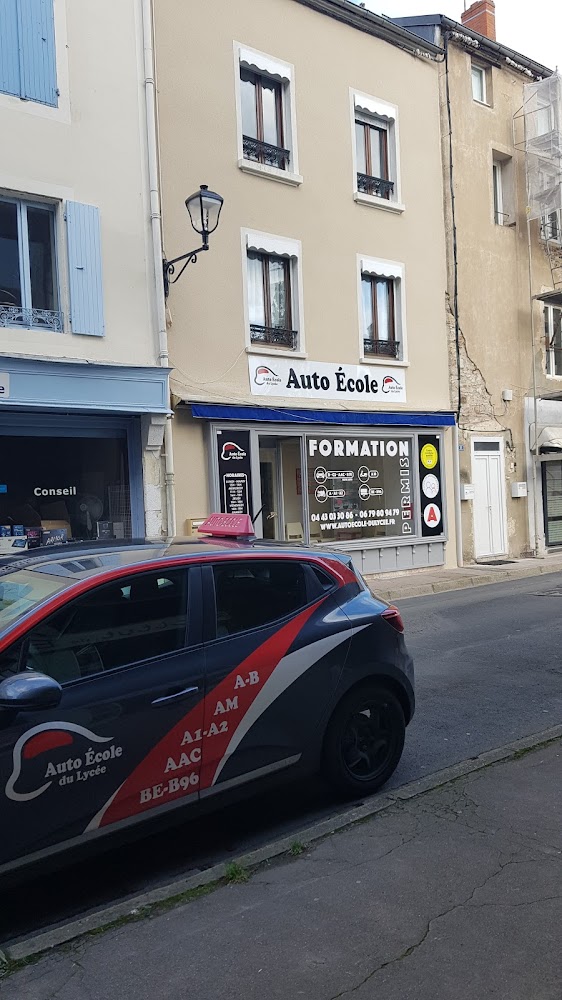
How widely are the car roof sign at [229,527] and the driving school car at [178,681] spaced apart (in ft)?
0.12

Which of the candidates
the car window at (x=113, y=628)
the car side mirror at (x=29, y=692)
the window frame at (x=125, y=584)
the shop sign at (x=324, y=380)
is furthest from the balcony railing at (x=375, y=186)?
the car side mirror at (x=29, y=692)

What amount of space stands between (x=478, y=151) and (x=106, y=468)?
11.7m

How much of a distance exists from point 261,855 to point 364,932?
2.58ft

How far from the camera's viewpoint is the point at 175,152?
1327 centimetres

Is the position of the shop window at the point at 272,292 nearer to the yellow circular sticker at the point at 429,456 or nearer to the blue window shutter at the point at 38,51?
the yellow circular sticker at the point at 429,456

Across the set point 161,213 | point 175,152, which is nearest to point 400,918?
point 161,213

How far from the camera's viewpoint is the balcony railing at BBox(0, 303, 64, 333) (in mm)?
11094

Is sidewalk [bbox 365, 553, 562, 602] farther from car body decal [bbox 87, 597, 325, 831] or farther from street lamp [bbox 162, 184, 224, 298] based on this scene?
car body decal [bbox 87, 597, 325, 831]

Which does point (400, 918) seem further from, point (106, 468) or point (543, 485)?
point (543, 485)

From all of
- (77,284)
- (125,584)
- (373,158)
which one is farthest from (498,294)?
(125,584)

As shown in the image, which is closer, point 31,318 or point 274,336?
point 31,318

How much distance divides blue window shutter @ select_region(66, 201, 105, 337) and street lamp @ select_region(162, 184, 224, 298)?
1.17 m

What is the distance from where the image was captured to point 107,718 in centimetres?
376

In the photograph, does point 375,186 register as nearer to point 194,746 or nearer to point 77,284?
point 77,284
